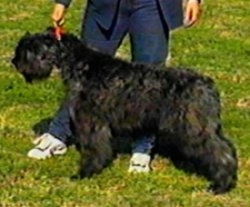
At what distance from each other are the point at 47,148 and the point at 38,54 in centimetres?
108

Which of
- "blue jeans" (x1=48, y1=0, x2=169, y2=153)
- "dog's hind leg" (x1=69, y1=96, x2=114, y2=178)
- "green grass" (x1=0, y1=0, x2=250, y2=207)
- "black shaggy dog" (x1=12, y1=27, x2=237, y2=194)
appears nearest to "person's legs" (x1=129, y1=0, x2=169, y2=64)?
"blue jeans" (x1=48, y1=0, x2=169, y2=153)

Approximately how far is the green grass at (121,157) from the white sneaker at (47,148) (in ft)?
0.25

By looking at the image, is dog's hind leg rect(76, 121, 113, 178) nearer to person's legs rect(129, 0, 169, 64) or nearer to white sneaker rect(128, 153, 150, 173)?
white sneaker rect(128, 153, 150, 173)

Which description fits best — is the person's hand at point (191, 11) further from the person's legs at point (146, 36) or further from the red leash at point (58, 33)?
the red leash at point (58, 33)

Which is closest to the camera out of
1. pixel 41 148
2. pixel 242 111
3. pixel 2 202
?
pixel 2 202

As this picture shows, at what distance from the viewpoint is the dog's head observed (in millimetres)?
8461

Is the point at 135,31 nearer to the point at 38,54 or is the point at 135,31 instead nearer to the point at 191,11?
the point at 191,11

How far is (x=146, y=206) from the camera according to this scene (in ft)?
26.4

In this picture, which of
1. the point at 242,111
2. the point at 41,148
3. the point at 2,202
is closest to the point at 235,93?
the point at 242,111

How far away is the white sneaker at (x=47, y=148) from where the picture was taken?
914cm

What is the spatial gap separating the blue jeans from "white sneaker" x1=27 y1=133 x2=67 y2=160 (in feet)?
1.40

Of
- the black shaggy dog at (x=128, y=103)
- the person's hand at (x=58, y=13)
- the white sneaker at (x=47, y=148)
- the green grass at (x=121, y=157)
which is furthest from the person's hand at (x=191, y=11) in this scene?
the white sneaker at (x=47, y=148)

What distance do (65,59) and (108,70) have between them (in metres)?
0.39

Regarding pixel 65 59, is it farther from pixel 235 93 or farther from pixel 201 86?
pixel 235 93
